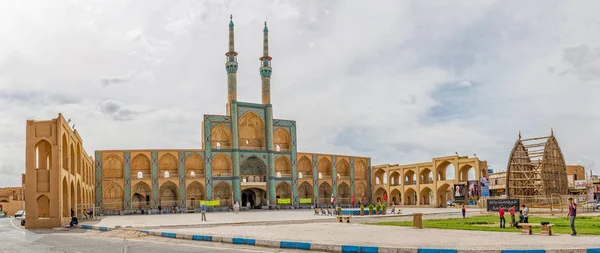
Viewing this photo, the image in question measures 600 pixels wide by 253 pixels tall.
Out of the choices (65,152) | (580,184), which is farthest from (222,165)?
(580,184)

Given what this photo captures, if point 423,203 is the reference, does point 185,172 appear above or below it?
above

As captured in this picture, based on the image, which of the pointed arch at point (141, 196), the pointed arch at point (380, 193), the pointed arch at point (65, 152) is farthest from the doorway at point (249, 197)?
the pointed arch at point (65, 152)

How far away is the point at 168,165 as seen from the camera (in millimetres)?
49750

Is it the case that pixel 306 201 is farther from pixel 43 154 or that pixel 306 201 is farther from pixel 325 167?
pixel 43 154

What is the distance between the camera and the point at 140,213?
4500 centimetres

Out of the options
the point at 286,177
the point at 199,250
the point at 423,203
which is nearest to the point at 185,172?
the point at 286,177

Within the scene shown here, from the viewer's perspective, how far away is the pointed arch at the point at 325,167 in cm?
5747

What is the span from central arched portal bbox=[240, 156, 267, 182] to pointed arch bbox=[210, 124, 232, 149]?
8.23 ft

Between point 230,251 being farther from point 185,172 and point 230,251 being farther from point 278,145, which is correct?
point 278,145

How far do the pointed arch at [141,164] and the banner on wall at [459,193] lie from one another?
90.4 feet

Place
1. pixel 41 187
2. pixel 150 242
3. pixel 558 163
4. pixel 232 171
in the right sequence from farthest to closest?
pixel 232 171 → pixel 558 163 → pixel 41 187 → pixel 150 242

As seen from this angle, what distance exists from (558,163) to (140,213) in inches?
1416

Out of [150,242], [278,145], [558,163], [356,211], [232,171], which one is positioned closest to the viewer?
[150,242]

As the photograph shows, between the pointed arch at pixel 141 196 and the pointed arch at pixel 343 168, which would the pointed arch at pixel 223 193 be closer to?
the pointed arch at pixel 141 196
